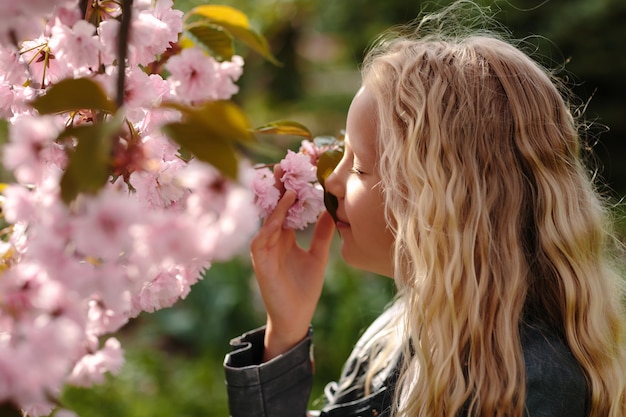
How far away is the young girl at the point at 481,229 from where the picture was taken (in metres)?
1.16

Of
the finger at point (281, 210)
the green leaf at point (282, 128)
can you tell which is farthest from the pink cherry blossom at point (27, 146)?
the finger at point (281, 210)

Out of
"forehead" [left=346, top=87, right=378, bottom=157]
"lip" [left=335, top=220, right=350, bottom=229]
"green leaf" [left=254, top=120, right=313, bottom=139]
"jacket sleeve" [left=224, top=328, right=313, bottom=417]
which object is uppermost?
"green leaf" [left=254, top=120, right=313, bottom=139]

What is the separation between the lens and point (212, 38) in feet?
3.05

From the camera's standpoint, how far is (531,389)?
1.13m

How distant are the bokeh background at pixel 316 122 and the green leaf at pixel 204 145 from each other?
2.91 ft

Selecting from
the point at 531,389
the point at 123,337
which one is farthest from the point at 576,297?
the point at 123,337

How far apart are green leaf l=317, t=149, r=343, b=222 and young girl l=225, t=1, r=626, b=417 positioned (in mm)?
14

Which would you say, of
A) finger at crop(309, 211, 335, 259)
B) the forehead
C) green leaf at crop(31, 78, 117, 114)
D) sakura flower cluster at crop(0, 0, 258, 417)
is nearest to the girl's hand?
finger at crop(309, 211, 335, 259)

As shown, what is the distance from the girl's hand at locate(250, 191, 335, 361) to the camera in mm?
1356

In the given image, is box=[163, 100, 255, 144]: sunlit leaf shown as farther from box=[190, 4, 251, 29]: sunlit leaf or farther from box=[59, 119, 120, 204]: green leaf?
box=[190, 4, 251, 29]: sunlit leaf

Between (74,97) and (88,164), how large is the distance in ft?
0.46

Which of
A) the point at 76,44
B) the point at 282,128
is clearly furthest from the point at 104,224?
the point at 282,128

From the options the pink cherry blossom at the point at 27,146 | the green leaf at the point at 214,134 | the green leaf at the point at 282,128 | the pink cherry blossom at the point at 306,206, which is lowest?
the pink cherry blossom at the point at 306,206

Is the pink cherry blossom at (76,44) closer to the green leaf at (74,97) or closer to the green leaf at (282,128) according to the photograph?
the green leaf at (74,97)
